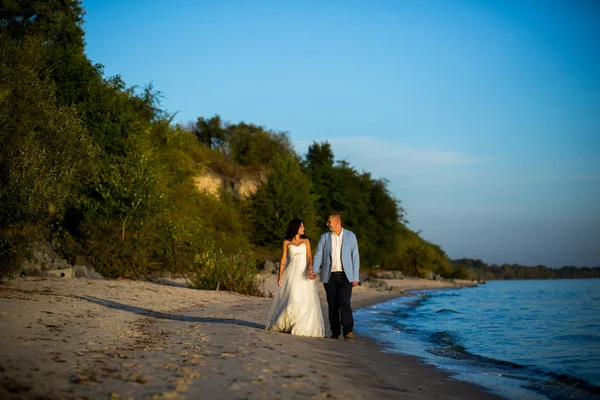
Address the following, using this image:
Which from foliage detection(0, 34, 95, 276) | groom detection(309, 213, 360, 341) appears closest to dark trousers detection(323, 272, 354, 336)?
groom detection(309, 213, 360, 341)

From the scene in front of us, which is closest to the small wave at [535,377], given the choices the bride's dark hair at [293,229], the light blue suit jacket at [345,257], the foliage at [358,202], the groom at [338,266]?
the groom at [338,266]

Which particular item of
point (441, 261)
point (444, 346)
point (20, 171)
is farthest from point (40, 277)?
point (441, 261)

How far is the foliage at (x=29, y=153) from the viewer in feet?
48.3

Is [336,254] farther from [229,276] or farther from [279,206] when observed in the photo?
[279,206]

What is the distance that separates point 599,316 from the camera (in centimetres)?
2095

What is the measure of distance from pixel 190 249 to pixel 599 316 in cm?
1695

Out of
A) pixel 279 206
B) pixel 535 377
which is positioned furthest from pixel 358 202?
pixel 535 377

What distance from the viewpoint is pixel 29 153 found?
596 inches

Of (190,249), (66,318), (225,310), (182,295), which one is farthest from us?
(190,249)

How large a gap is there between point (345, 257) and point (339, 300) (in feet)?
2.76

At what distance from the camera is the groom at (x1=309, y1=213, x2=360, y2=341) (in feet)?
36.9

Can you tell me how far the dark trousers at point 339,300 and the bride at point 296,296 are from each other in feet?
0.84

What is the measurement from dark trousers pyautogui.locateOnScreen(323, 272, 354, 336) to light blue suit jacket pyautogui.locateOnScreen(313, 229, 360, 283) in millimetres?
128

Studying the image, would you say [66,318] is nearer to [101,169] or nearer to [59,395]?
[59,395]
